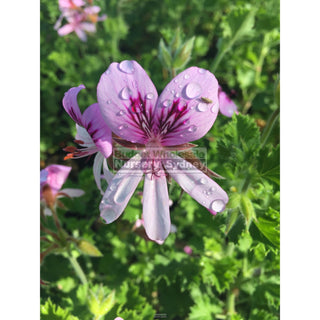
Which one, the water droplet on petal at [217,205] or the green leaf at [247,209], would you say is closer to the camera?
the water droplet on petal at [217,205]

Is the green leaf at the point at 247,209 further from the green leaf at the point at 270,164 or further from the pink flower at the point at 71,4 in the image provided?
the pink flower at the point at 71,4

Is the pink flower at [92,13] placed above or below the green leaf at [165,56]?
above

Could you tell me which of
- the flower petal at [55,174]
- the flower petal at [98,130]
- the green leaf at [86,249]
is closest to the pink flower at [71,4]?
the flower petal at [55,174]

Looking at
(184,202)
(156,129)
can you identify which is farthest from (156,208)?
(184,202)

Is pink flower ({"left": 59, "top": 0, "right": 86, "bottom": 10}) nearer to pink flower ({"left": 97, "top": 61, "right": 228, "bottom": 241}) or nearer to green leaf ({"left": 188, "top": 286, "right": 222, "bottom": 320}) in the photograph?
pink flower ({"left": 97, "top": 61, "right": 228, "bottom": 241})

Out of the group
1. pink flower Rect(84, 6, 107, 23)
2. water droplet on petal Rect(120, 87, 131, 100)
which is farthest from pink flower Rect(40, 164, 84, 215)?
pink flower Rect(84, 6, 107, 23)
